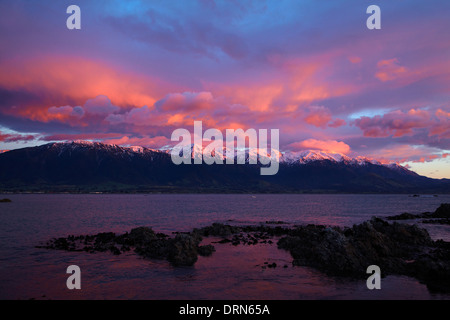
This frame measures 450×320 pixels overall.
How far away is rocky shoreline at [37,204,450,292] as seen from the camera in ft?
91.4

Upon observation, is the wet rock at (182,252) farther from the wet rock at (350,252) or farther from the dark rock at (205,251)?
the wet rock at (350,252)

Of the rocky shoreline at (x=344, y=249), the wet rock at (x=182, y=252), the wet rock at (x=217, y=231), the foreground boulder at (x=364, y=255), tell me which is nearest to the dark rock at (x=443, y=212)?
the rocky shoreline at (x=344, y=249)

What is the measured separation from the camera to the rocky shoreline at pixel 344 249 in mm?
27844

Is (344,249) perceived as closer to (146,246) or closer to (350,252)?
(350,252)

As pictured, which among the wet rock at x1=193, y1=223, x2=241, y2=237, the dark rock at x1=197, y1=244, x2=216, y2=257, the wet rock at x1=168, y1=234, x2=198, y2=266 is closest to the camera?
the wet rock at x1=168, y1=234, x2=198, y2=266

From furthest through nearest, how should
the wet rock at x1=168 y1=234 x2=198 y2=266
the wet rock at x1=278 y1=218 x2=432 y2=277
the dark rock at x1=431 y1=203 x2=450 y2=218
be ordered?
the dark rock at x1=431 y1=203 x2=450 y2=218 < the wet rock at x1=168 y1=234 x2=198 y2=266 < the wet rock at x1=278 y1=218 x2=432 y2=277

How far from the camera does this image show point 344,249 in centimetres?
3008

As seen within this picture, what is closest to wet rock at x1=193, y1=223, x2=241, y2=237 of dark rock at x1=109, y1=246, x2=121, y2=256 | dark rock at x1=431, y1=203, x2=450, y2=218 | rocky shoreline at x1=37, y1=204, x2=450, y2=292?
rocky shoreline at x1=37, y1=204, x2=450, y2=292

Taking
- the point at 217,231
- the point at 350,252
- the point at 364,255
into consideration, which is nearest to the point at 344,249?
the point at 350,252

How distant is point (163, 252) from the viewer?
113ft

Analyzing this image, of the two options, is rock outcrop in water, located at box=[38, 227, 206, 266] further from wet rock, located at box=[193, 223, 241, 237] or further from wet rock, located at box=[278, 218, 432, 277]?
wet rock, located at box=[278, 218, 432, 277]
